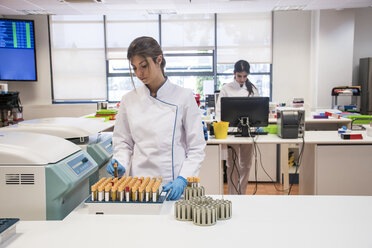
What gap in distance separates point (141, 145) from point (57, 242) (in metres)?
0.66

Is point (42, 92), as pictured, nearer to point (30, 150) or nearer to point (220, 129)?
point (220, 129)

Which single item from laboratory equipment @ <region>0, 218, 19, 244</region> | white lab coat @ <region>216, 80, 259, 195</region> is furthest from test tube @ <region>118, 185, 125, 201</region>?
white lab coat @ <region>216, 80, 259, 195</region>

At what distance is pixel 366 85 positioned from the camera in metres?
6.29

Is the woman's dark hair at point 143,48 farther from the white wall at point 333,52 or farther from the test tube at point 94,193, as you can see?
the white wall at point 333,52

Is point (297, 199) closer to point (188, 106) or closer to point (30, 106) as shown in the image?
point (188, 106)

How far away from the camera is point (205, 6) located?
5840 mm

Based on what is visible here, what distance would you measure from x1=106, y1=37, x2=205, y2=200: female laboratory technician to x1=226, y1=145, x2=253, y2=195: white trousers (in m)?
1.89

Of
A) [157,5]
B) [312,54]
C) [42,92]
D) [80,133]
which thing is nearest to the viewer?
[80,133]

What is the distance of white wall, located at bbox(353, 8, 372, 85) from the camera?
6.65 metres

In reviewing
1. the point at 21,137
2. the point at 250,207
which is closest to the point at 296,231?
the point at 250,207

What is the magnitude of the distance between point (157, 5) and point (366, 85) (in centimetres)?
413

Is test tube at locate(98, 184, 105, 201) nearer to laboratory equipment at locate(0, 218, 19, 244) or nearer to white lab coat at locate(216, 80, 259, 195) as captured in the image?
laboratory equipment at locate(0, 218, 19, 244)

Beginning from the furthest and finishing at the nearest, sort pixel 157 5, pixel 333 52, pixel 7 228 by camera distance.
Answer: pixel 333 52 → pixel 157 5 → pixel 7 228

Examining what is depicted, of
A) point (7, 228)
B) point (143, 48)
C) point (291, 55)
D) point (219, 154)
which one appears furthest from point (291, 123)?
point (291, 55)
